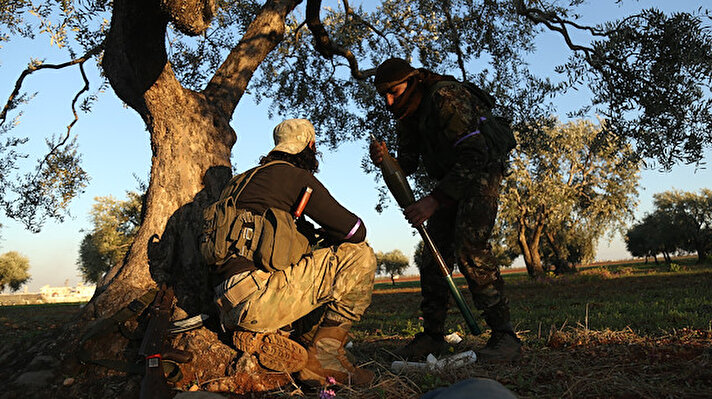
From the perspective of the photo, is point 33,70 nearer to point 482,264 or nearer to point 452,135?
point 452,135

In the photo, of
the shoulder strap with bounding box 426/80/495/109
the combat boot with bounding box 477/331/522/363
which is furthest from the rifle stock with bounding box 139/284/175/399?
the shoulder strap with bounding box 426/80/495/109

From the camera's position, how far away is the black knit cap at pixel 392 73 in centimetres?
476

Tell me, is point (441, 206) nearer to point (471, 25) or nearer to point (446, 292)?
point (446, 292)

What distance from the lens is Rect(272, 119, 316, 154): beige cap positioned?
421 cm

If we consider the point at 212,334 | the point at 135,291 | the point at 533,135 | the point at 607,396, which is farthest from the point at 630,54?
the point at 135,291

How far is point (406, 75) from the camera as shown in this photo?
477 centimetres

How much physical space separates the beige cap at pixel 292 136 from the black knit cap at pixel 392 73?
978mm

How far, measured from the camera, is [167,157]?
19.0 ft

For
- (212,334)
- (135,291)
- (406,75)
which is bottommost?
(212,334)

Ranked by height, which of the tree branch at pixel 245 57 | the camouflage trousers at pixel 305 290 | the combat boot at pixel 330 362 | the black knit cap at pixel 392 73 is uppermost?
the tree branch at pixel 245 57

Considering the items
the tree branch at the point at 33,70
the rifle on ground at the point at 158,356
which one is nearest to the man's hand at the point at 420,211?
the rifle on ground at the point at 158,356

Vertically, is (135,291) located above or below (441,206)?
below

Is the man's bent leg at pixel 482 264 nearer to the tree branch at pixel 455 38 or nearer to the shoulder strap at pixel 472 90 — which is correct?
the shoulder strap at pixel 472 90

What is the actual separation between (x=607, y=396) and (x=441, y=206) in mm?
2078
